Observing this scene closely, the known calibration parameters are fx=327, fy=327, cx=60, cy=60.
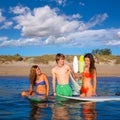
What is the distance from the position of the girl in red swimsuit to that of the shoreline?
80.7 ft

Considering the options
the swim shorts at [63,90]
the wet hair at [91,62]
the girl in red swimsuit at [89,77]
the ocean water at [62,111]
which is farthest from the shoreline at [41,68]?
the ocean water at [62,111]

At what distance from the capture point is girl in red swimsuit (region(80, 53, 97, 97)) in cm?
1148

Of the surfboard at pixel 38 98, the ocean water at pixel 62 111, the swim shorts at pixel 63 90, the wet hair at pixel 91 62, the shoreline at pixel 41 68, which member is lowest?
the ocean water at pixel 62 111

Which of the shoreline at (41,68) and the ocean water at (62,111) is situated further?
the shoreline at (41,68)

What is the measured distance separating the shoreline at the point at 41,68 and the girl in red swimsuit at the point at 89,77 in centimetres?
2459

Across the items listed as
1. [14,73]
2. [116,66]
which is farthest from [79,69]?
[116,66]

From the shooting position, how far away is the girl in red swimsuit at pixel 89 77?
11.5 meters

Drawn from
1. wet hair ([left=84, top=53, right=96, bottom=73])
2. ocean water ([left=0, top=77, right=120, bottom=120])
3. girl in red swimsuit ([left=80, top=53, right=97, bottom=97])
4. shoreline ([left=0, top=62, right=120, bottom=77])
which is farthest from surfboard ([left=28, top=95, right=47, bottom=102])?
shoreline ([left=0, top=62, right=120, bottom=77])

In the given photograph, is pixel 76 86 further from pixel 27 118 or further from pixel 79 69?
pixel 27 118

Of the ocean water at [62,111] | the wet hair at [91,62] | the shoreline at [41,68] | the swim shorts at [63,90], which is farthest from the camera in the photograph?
the shoreline at [41,68]

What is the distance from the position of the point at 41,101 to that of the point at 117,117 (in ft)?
11.5

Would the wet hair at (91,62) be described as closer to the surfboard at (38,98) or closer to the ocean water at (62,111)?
the ocean water at (62,111)

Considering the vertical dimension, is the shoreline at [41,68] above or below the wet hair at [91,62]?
above

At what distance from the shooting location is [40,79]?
1252cm
